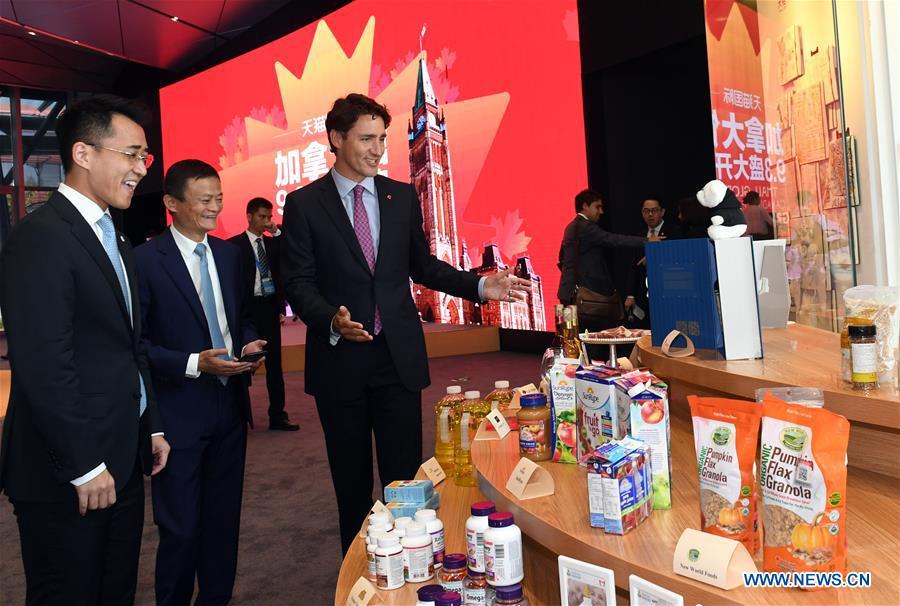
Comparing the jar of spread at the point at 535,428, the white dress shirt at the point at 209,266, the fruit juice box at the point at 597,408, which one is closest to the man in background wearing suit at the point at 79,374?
the white dress shirt at the point at 209,266

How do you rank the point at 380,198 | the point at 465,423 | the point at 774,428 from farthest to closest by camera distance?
the point at 380,198 < the point at 465,423 < the point at 774,428

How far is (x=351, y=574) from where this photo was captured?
1580 mm

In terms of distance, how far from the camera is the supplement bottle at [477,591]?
1310 mm

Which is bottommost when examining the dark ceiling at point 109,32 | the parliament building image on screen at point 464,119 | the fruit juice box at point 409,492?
the fruit juice box at point 409,492

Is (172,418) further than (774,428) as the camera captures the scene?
Yes

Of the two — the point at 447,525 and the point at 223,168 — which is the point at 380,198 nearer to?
the point at 447,525

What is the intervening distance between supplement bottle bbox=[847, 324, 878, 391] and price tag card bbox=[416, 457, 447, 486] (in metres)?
1.07

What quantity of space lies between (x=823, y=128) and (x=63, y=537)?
3.45 m

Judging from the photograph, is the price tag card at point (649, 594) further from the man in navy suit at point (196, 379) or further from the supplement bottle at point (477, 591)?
Result: the man in navy suit at point (196, 379)

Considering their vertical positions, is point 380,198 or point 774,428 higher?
point 380,198

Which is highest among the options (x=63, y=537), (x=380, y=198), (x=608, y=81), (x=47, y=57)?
(x=47, y=57)

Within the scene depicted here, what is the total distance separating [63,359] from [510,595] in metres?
1.06

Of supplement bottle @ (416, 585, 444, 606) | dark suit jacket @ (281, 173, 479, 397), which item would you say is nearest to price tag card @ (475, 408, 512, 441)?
dark suit jacket @ (281, 173, 479, 397)

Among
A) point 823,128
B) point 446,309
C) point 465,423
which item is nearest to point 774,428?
point 465,423
